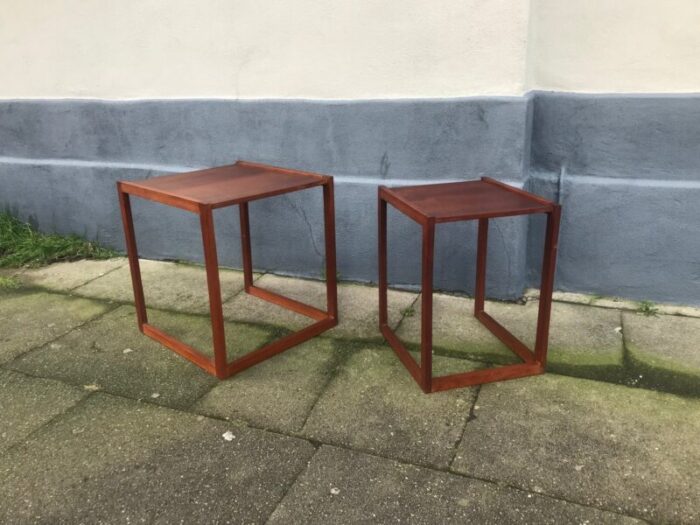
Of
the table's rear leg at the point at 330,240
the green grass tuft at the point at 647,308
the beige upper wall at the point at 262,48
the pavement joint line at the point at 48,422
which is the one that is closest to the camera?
the pavement joint line at the point at 48,422

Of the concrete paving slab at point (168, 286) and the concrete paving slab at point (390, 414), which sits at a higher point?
the concrete paving slab at point (390, 414)

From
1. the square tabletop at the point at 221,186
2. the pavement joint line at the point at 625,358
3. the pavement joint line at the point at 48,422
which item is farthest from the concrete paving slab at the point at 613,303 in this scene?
the pavement joint line at the point at 48,422

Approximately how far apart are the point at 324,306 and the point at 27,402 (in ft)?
4.87

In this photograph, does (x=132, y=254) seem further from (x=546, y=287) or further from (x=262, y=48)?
(x=546, y=287)

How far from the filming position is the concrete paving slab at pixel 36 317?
3.00 meters

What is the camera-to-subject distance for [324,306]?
3.29 metres

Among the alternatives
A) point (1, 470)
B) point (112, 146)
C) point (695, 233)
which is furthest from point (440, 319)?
point (112, 146)

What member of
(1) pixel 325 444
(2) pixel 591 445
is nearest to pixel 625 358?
(2) pixel 591 445

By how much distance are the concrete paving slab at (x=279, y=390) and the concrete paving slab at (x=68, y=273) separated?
168cm

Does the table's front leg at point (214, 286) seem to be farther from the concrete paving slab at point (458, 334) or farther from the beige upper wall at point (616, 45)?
the beige upper wall at point (616, 45)

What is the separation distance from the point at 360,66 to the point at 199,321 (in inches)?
63.0

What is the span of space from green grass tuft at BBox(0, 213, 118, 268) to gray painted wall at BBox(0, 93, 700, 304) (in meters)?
0.50

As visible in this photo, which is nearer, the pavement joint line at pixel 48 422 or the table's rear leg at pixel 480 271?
the pavement joint line at pixel 48 422

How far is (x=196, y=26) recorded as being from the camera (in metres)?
3.47
